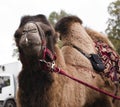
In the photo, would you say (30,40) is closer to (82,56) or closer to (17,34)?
(17,34)

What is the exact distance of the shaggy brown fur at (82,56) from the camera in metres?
8.30

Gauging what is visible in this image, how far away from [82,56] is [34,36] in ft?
6.03

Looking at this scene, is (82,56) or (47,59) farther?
(82,56)

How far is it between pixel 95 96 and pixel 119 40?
90.1 ft

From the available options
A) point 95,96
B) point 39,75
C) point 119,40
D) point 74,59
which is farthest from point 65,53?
point 119,40

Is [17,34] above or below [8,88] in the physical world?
above

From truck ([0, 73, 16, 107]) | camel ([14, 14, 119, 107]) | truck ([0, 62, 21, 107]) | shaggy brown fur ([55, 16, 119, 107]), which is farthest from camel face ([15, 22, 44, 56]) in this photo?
truck ([0, 73, 16, 107])

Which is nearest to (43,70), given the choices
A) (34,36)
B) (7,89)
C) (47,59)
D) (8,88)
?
(47,59)

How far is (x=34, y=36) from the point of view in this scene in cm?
684

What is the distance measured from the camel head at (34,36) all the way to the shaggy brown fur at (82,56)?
3.13ft

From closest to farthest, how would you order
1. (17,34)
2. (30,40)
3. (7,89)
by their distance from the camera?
1. (30,40)
2. (17,34)
3. (7,89)

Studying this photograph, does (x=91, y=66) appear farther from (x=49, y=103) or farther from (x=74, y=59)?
(x=49, y=103)

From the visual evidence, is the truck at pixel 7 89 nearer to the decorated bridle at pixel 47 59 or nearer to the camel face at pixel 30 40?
the decorated bridle at pixel 47 59

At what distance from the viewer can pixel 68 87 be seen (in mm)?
7652
